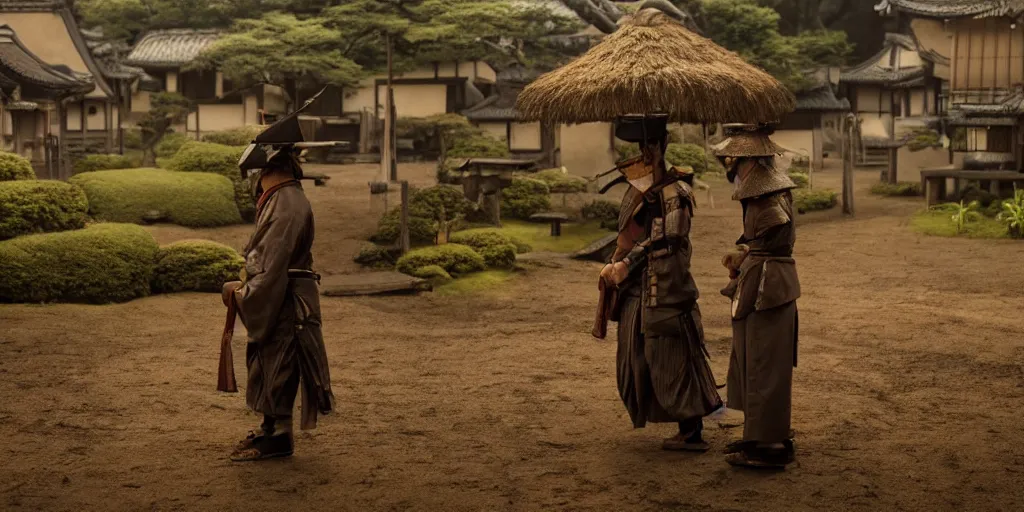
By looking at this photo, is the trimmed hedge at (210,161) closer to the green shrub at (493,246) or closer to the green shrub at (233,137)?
the green shrub at (493,246)

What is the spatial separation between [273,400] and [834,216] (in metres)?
17.8

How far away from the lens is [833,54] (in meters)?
41.7

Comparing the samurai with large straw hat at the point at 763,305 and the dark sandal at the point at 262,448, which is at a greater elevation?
the samurai with large straw hat at the point at 763,305

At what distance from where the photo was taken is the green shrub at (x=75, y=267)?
1295cm

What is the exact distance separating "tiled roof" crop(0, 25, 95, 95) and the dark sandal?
19105 millimetres

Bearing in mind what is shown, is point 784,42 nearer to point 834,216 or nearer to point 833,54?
point 833,54

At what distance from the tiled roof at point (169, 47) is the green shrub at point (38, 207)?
2348cm

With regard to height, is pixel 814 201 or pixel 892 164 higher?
pixel 892 164

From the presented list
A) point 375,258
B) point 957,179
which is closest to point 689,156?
point 957,179

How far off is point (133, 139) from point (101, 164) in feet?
38.9

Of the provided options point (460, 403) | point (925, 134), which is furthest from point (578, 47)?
point (460, 403)

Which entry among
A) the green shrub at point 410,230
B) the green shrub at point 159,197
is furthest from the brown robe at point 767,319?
the green shrub at point 159,197

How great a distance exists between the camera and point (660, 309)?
7371 mm

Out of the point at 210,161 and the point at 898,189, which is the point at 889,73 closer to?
the point at 898,189
